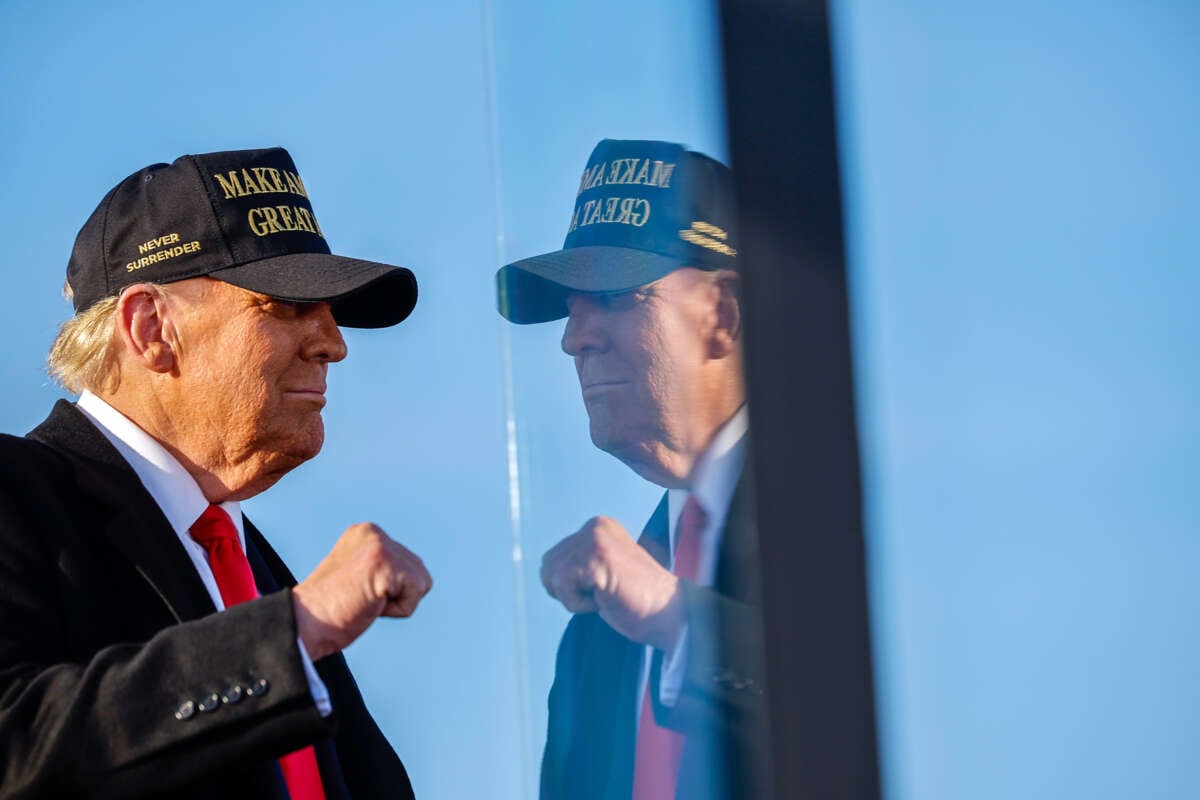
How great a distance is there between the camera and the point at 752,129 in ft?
3.18

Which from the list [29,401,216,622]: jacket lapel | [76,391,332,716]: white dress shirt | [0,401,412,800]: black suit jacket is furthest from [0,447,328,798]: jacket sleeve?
[76,391,332,716]: white dress shirt

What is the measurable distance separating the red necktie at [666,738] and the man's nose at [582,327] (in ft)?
0.53

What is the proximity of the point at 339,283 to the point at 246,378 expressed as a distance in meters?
0.19

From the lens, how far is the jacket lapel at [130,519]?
1.68 m

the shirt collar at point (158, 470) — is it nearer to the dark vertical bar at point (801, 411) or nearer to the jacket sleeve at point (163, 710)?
the jacket sleeve at point (163, 710)

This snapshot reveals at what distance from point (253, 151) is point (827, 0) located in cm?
124

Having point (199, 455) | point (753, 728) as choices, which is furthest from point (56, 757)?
point (753, 728)

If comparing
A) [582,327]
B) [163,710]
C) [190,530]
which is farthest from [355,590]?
[190,530]

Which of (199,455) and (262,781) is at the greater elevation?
(199,455)

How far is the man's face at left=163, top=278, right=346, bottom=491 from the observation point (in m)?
1.91

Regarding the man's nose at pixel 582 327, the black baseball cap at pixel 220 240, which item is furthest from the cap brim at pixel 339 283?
the man's nose at pixel 582 327

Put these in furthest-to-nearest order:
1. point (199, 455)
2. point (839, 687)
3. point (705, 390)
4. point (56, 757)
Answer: point (199, 455) < point (56, 757) < point (705, 390) < point (839, 687)

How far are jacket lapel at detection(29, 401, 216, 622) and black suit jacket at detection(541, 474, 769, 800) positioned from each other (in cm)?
76

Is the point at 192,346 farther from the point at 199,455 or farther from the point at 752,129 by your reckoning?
the point at 752,129
